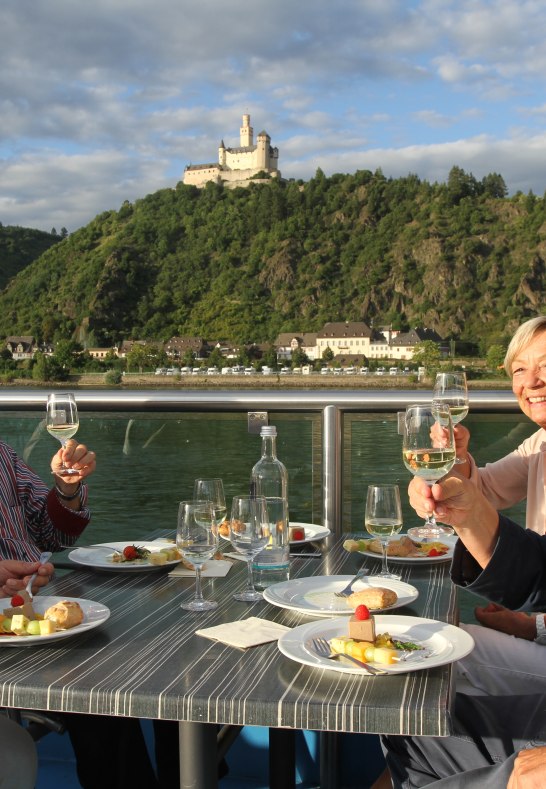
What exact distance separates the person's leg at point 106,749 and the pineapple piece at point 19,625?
514mm

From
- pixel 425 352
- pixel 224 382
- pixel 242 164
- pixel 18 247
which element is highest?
pixel 242 164

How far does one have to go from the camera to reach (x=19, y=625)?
3.68 feet

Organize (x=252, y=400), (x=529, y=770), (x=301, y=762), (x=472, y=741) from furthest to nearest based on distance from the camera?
(x=252, y=400), (x=301, y=762), (x=472, y=741), (x=529, y=770)

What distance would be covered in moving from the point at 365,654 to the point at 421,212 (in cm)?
9500

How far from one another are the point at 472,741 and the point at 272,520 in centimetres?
48

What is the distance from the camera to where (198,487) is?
61.1 inches

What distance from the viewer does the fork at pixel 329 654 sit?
3.24ft

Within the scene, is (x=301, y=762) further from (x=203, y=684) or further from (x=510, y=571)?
(x=203, y=684)

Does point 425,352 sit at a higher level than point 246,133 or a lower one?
lower

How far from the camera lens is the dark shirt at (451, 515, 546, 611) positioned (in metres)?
1.17

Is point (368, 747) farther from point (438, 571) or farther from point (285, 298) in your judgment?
point (285, 298)

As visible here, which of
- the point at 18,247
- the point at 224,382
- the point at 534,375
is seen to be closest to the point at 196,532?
the point at 534,375

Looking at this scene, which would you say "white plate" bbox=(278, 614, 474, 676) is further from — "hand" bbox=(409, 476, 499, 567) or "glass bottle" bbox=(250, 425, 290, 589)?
"glass bottle" bbox=(250, 425, 290, 589)

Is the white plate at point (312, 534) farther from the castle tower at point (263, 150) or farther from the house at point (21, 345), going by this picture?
the castle tower at point (263, 150)
